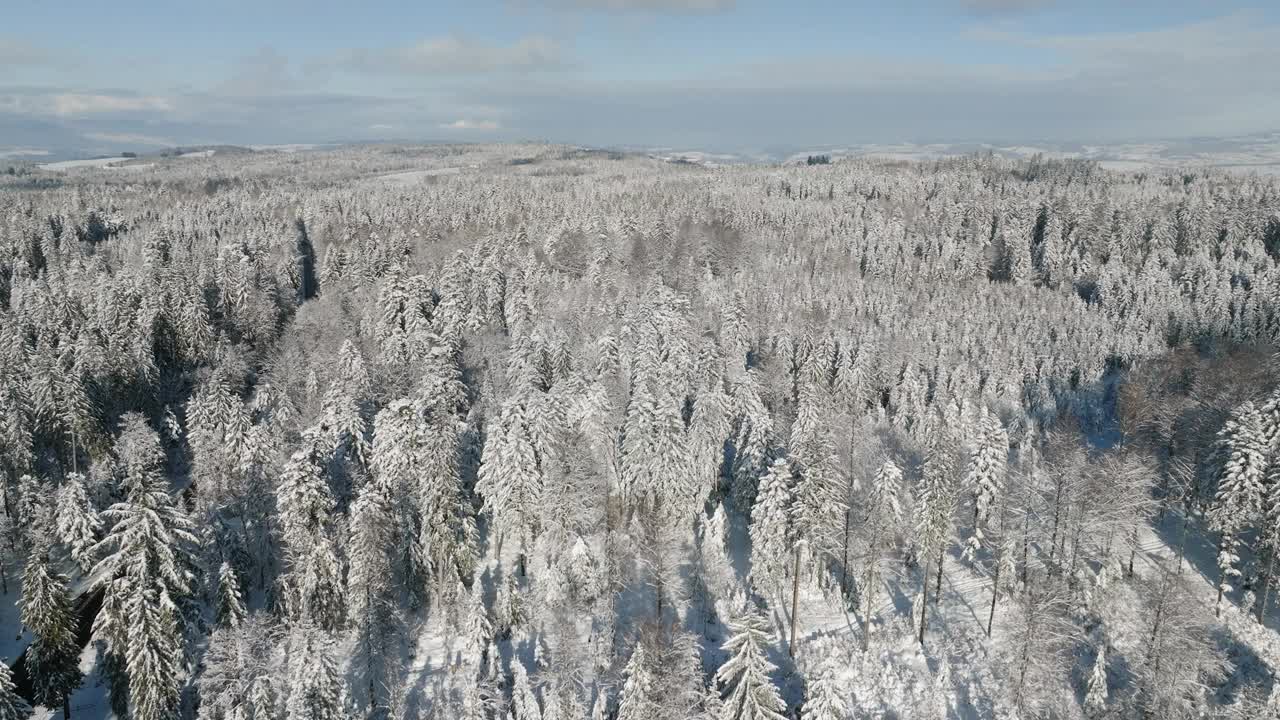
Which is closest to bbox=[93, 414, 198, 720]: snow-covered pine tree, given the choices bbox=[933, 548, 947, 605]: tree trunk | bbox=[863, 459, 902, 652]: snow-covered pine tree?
bbox=[863, 459, 902, 652]: snow-covered pine tree

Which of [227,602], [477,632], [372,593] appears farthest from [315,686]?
[227,602]

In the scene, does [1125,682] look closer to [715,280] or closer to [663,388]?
[663,388]

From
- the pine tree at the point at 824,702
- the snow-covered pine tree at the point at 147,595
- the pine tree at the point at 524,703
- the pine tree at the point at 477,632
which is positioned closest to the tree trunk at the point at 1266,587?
the pine tree at the point at 824,702

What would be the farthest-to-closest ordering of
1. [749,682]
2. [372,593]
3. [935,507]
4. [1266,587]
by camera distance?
1. [1266,587]
2. [935,507]
3. [372,593]
4. [749,682]

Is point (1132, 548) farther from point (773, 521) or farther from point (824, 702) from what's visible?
point (824, 702)

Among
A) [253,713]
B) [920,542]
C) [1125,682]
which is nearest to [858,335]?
[920,542]
